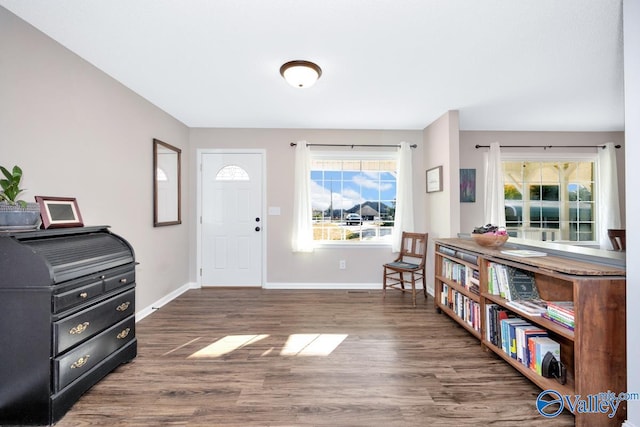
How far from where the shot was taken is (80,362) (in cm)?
169

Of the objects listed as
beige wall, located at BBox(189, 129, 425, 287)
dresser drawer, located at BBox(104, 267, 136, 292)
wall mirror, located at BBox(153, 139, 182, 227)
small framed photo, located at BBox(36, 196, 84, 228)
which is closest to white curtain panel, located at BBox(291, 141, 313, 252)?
beige wall, located at BBox(189, 129, 425, 287)

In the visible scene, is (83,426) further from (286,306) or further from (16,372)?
(286,306)

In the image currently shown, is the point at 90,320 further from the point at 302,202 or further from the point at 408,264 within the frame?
the point at 408,264

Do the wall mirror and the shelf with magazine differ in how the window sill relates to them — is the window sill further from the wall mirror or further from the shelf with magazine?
the wall mirror

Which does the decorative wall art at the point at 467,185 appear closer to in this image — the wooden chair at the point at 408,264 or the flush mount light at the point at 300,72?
the wooden chair at the point at 408,264

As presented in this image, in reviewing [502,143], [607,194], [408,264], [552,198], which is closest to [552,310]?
[408,264]

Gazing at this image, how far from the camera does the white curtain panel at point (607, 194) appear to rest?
4.06 metres

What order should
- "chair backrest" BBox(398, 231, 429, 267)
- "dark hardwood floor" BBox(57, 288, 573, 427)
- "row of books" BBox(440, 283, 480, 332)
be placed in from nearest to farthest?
"dark hardwood floor" BBox(57, 288, 573, 427) < "row of books" BBox(440, 283, 480, 332) < "chair backrest" BBox(398, 231, 429, 267)

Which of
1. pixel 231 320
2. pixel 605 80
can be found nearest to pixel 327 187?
pixel 231 320

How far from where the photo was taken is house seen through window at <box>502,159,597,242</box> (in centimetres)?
430

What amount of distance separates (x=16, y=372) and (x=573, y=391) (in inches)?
119

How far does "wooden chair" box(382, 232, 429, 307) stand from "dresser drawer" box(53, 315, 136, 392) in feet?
9.26

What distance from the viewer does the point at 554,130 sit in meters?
4.27

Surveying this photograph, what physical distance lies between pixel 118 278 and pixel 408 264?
10.3ft
